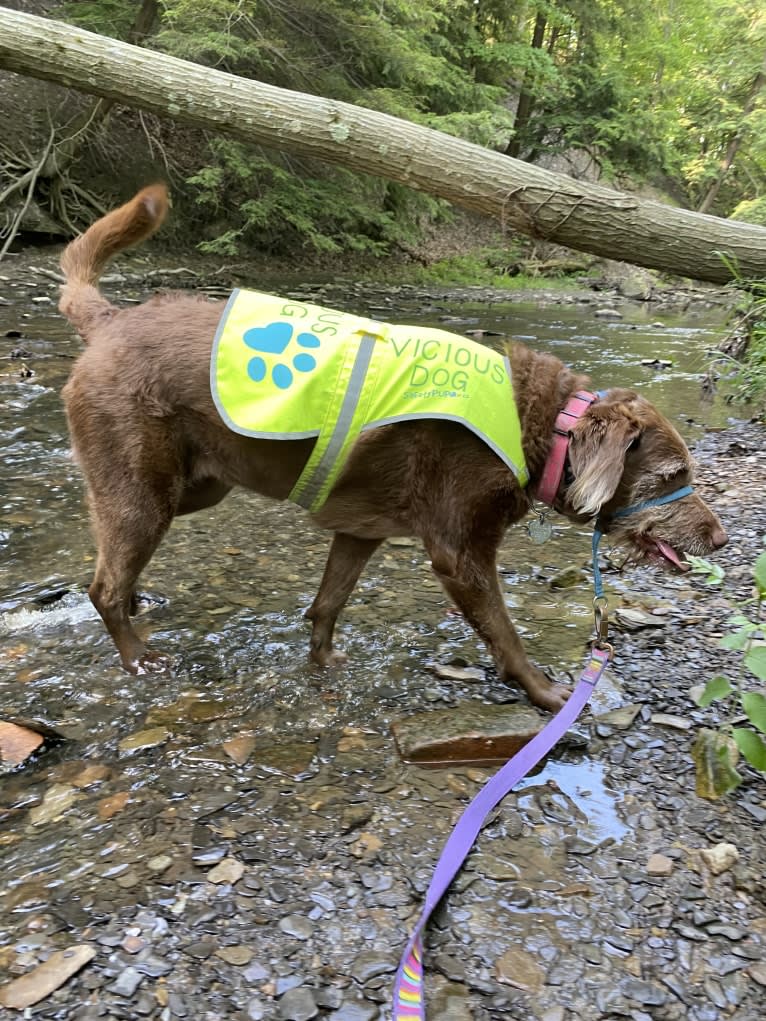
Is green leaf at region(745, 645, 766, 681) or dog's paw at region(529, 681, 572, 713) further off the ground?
green leaf at region(745, 645, 766, 681)

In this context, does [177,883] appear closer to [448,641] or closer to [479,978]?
[479,978]

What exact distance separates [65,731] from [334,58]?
1379 centimetres

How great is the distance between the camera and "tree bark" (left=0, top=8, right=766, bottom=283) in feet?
18.8

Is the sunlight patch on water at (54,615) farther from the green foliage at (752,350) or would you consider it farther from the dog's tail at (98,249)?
the green foliage at (752,350)

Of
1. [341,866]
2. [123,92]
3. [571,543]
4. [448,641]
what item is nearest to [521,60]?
[123,92]

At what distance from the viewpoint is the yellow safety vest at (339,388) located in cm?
287

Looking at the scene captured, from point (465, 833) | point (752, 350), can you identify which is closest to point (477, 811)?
point (465, 833)

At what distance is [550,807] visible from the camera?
2.49 m

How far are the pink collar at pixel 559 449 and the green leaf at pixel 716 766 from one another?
1.08 meters

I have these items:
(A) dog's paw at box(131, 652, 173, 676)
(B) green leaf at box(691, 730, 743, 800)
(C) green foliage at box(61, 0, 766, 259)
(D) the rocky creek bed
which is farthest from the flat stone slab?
(C) green foliage at box(61, 0, 766, 259)

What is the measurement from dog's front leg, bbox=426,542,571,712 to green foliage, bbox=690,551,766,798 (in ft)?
2.05

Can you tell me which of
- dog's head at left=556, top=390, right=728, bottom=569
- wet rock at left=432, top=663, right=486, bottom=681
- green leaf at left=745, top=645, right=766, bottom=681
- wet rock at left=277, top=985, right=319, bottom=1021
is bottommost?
wet rock at left=277, top=985, right=319, bottom=1021

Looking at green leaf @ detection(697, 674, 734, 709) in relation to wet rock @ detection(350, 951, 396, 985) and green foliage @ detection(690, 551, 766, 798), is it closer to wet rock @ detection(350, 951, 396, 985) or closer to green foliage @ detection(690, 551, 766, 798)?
green foliage @ detection(690, 551, 766, 798)

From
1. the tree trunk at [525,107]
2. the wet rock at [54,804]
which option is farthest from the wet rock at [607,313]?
the wet rock at [54,804]
